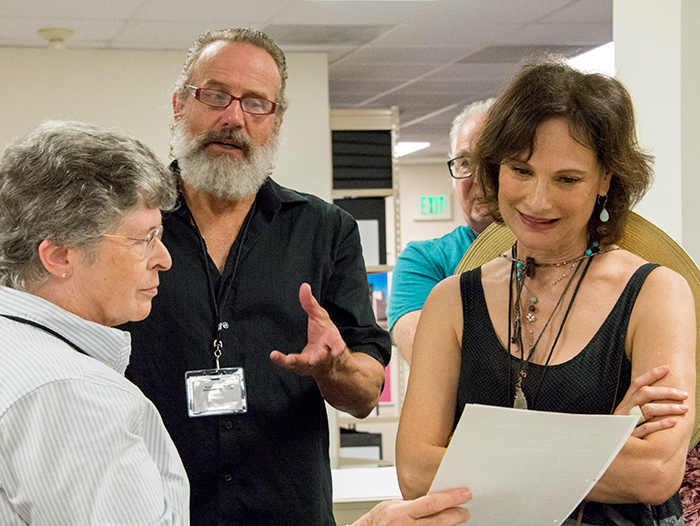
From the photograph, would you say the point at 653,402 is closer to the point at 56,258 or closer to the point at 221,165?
the point at 56,258

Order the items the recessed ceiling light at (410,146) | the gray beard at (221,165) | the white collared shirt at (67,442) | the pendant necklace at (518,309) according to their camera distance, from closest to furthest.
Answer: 1. the white collared shirt at (67,442)
2. the pendant necklace at (518,309)
3. the gray beard at (221,165)
4. the recessed ceiling light at (410,146)

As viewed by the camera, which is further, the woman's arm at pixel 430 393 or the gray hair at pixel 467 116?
the gray hair at pixel 467 116

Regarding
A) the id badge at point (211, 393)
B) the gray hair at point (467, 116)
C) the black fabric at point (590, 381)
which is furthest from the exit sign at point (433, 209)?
the black fabric at point (590, 381)

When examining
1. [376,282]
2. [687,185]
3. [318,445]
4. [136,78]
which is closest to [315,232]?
[318,445]

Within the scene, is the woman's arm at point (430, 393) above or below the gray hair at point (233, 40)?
below

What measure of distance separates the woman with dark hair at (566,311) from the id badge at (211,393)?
0.44 meters

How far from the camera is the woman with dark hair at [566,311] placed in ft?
4.18

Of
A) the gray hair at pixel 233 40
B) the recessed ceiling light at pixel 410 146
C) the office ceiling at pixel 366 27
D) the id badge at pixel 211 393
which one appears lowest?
the id badge at pixel 211 393

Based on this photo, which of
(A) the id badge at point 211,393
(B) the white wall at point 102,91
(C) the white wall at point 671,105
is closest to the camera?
(A) the id badge at point 211,393

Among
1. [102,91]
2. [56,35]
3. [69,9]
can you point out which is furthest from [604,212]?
[102,91]

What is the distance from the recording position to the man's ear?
1.20m

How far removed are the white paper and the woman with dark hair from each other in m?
0.11

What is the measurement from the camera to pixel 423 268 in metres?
2.42

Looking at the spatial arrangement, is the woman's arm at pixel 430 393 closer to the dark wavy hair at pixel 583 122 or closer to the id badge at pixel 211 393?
the dark wavy hair at pixel 583 122
